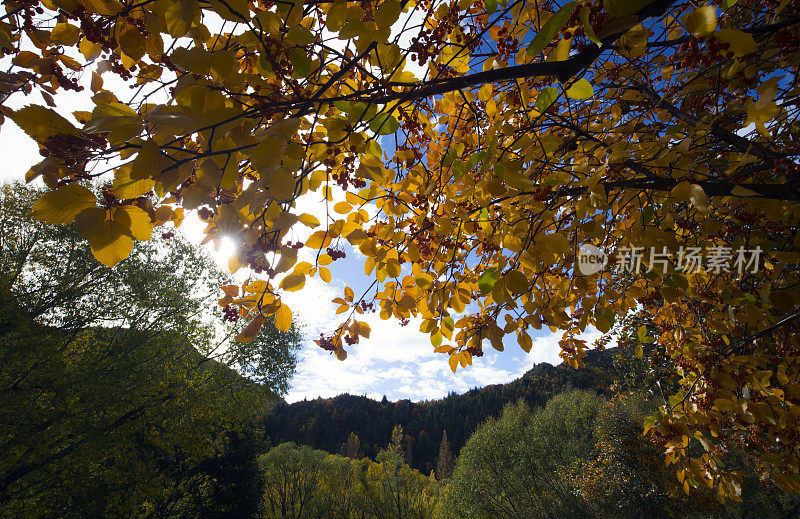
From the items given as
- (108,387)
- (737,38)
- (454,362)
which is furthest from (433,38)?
(108,387)

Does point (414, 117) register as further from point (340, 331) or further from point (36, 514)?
point (36, 514)

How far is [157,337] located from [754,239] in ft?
42.8

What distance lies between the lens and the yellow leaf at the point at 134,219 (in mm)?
775

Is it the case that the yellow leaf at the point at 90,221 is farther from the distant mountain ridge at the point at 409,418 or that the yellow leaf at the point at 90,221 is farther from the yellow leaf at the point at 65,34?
the distant mountain ridge at the point at 409,418

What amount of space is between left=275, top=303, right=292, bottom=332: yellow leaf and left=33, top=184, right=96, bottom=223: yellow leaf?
0.66 metres

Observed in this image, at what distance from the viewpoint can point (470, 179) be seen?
1.72 metres

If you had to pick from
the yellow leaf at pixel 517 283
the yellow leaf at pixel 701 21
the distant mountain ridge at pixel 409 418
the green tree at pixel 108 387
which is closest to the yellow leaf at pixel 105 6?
the yellow leaf at pixel 517 283

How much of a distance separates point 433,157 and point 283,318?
1271 mm

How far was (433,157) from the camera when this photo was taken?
1977 mm

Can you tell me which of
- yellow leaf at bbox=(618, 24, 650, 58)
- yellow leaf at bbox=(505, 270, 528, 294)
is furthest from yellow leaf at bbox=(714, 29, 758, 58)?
yellow leaf at bbox=(505, 270, 528, 294)

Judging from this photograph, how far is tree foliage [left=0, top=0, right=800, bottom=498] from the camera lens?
2.58ft

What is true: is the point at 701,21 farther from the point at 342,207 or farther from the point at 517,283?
the point at 342,207

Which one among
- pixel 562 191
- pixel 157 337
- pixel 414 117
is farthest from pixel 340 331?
pixel 157 337

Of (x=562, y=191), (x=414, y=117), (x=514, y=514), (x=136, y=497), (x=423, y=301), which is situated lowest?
(x=514, y=514)
